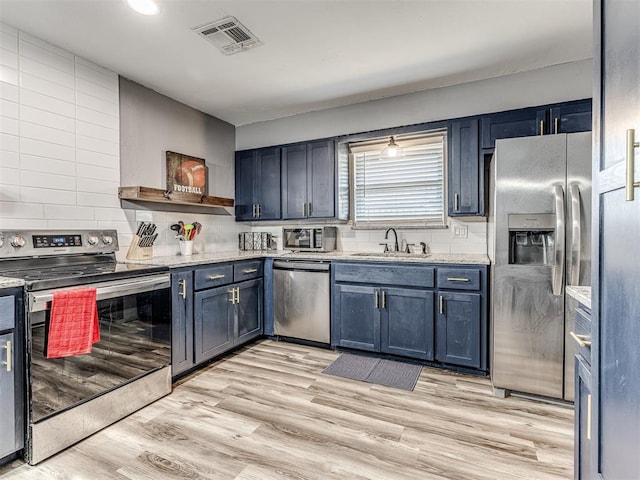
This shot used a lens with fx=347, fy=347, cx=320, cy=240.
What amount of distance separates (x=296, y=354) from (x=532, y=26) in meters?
3.09

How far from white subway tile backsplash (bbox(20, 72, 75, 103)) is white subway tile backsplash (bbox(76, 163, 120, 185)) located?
49 cm

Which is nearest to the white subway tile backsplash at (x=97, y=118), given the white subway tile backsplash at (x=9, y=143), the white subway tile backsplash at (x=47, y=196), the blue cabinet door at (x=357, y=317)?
the white subway tile backsplash at (x=9, y=143)

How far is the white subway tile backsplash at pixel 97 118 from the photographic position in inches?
104

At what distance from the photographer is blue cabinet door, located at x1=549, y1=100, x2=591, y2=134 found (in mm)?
2645

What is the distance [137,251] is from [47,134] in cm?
107

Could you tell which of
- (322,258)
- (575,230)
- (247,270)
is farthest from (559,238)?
(247,270)

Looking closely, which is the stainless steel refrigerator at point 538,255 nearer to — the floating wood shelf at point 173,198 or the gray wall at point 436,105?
the gray wall at point 436,105

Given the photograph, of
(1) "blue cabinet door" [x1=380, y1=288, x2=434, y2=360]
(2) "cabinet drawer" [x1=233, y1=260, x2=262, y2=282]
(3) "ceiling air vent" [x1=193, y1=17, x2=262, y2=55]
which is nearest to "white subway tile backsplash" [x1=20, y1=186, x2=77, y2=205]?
(2) "cabinet drawer" [x1=233, y1=260, x2=262, y2=282]

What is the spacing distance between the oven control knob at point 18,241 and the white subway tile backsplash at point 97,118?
1.00 metres

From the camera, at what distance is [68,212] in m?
2.54

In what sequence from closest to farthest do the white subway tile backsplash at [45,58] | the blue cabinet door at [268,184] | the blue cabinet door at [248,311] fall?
the white subway tile backsplash at [45,58] → the blue cabinet door at [248,311] → the blue cabinet door at [268,184]

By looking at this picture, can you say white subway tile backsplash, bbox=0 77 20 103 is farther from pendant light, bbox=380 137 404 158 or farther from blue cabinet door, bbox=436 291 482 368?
blue cabinet door, bbox=436 291 482 368

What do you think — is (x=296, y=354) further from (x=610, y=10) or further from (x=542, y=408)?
(x=610, y=10)

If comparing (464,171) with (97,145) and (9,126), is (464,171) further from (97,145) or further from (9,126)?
(9,126)
